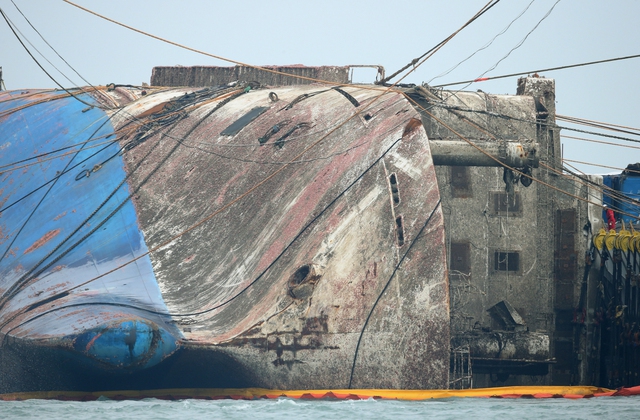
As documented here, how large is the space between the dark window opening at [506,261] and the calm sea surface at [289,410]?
8136 millimetres

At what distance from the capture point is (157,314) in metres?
21.9

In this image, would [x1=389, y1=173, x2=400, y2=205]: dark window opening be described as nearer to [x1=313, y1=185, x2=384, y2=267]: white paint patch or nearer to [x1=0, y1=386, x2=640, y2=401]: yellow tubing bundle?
[x1=313, y1=185, x2=384, y2=267]: white paint patch

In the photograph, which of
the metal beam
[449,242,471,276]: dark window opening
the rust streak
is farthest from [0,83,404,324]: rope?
[449,242,471,276]: dark window opening

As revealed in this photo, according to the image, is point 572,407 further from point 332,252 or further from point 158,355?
point 158,355

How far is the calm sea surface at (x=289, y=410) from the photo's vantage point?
63.4 feet

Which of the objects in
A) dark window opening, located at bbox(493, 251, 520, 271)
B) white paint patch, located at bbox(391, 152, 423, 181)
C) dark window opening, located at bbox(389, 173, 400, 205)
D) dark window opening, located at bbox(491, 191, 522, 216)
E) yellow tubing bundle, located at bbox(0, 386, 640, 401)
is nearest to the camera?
yellow tubing bundle, located at bbox(0, 386, 640, 401)

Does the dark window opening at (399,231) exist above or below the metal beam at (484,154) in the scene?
below

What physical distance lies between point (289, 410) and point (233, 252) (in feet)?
17.6

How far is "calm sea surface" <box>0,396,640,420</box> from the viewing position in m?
19.3

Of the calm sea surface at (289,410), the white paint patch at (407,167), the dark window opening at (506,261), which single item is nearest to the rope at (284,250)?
the white paint patch at (407,167)

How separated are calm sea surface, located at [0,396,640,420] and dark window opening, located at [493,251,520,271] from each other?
320 inches

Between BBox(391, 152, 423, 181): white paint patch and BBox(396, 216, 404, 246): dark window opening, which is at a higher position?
BBox(391, 152, 423, 181): white paint patch

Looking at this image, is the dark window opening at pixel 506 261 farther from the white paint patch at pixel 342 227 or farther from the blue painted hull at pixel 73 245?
the blue painted hull at pixel 73 245

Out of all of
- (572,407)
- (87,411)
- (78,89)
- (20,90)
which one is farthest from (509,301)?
(20,90)
